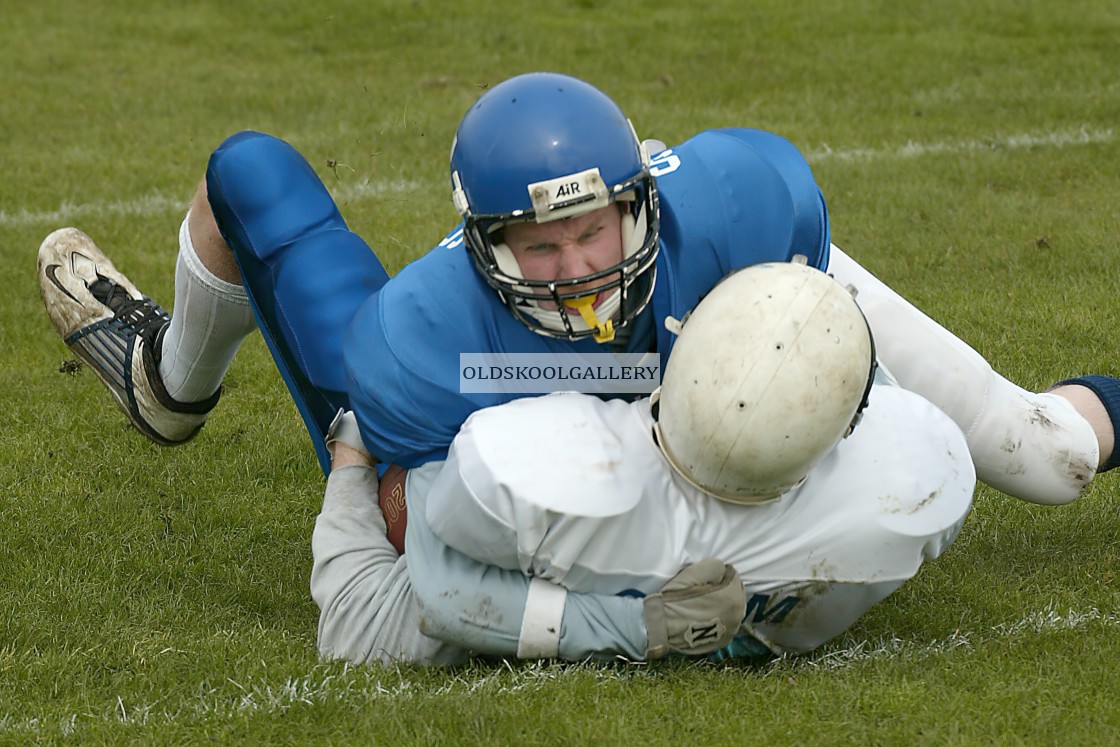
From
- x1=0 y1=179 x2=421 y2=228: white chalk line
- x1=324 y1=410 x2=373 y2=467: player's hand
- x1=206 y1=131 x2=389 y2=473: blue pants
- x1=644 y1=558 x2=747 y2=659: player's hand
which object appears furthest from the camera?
x1=0 y1=179 x2=421 y2=228: white chalk line

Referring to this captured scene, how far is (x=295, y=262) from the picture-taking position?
329 centimetres

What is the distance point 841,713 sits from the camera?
249 centimetres

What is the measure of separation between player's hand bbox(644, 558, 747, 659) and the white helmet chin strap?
0.47 meters

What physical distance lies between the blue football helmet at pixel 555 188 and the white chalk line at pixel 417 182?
357cm

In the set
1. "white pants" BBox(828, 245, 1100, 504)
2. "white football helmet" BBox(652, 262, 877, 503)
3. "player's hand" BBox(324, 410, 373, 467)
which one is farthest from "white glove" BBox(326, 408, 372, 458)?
"white pants" BBox(828, 245, 1100, 504)

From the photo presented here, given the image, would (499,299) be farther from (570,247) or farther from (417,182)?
(417,182)

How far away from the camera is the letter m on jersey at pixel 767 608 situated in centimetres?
266

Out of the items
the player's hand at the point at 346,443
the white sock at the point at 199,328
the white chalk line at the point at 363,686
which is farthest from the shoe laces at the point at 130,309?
the white chalk line at the point at 363,686

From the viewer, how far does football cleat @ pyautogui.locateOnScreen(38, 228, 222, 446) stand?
3852mm

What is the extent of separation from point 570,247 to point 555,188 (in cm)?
12

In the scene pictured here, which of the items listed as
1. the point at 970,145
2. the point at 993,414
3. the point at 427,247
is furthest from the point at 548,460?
the point at 970,145

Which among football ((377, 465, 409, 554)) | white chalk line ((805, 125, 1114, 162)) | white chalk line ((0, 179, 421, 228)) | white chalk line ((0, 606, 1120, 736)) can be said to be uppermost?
football ((377, 465, 409, 554))

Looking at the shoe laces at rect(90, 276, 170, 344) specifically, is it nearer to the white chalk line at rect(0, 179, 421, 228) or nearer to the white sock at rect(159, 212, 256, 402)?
the white sock at rect(159, 212, 256, 402)

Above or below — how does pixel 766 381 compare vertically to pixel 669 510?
above
